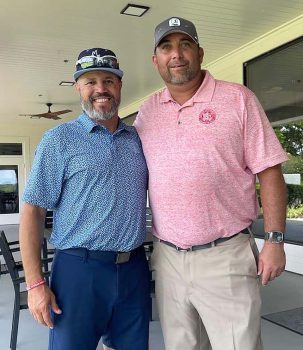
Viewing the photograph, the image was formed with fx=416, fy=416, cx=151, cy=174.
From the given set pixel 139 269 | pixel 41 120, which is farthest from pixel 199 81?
pixel 41 120

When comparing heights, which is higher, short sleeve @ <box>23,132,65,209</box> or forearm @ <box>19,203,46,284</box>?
short sleeve @ <box>23,132,65,209</box>

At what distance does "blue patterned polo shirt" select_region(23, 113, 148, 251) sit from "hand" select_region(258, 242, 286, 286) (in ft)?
1.58

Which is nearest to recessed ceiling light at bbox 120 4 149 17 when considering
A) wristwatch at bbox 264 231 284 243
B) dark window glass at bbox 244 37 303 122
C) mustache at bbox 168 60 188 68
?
dark window glass at bbox 244 37 303 122

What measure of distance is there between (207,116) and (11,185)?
12211 millimetres

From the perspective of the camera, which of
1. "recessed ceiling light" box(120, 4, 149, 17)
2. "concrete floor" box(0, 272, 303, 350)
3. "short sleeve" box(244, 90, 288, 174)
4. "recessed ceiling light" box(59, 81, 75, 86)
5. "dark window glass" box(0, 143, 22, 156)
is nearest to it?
"short sleeve" box(244, 90, 288, 174)

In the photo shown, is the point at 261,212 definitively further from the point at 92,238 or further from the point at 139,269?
the point at 92,238

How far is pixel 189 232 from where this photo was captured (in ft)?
5.08

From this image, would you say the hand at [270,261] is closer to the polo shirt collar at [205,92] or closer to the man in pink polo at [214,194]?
the man in pink polo at [214,194]

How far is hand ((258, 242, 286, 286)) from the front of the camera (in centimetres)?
150

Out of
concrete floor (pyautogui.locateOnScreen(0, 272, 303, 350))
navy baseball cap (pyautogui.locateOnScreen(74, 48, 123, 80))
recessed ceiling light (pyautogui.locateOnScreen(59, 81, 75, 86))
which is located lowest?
concrete floor (pyautogui.locateOnScreen(0, 272, 303, 350))

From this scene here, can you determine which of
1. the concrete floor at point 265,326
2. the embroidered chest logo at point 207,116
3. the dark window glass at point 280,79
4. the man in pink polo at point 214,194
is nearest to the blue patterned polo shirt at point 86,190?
the man in pink polo at point 214,194

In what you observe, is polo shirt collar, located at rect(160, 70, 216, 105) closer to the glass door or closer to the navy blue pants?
the navy blue pants

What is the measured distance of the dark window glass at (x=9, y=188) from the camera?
1281 centimetres

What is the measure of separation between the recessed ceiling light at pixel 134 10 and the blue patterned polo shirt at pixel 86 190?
296 cm
